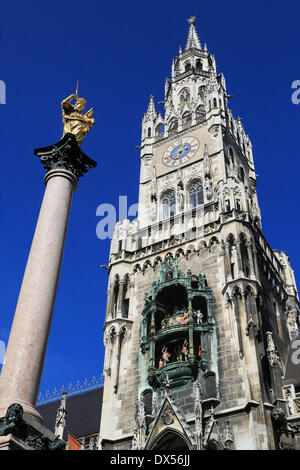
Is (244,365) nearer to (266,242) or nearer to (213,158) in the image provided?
(266,242)

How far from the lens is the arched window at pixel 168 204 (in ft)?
121

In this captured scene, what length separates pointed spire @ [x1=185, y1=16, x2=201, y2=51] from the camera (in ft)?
184

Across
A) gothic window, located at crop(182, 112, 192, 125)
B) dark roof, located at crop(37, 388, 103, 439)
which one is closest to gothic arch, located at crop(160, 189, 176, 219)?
gothic window, located at crop(182, 112, 192, 125)

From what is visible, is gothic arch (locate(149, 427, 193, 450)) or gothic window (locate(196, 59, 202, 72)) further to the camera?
gothic window (locate(196, 59, 202, 72))

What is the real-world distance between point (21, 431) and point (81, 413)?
2984cm

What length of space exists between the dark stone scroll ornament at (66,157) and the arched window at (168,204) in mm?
20966

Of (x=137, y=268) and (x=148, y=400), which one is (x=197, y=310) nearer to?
(x=148, y=400)

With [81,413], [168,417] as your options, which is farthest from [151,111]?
[168,417]

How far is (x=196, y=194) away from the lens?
121 ft

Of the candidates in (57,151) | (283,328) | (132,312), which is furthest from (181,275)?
(57,151)

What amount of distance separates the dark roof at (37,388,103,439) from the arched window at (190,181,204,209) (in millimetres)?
16293

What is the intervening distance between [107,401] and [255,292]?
31.1ft

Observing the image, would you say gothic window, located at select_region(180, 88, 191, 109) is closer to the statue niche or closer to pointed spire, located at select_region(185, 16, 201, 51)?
pointed spire, located at select_region(185, 16, 201, 51)

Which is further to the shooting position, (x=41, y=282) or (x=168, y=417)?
(x=168, y=417)
